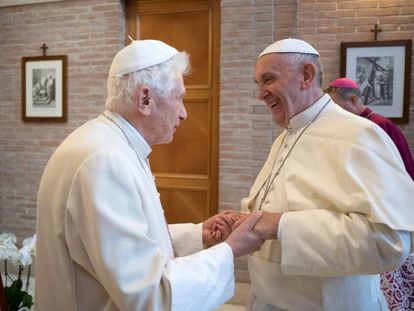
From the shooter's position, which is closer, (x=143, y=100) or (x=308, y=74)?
(x=143, y=100)

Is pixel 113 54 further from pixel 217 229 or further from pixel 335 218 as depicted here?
pixel 335 218

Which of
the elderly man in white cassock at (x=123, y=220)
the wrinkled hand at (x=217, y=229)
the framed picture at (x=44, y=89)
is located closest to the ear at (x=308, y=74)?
the elderly man in white cassock at (x=123, y=220)

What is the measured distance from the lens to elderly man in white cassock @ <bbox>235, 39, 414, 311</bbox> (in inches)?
56.3

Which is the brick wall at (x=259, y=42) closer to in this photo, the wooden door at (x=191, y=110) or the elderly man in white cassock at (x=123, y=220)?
the wooden door at (x=191, y=110)

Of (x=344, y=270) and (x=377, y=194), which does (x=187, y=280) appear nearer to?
(x=344, y=270)

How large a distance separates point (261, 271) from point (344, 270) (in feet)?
1.25

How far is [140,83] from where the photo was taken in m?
1.37

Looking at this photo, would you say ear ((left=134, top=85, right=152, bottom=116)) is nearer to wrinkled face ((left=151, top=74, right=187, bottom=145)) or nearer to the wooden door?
wrinkled face ((left=151, top=74, right=187, bottom=145))

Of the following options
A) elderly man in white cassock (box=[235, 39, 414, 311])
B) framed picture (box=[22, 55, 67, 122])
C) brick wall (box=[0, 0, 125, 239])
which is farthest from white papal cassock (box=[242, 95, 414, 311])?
framed picture (box=[22, 55, 67, 122])

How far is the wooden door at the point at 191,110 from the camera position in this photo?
Answer: 478 centimetres

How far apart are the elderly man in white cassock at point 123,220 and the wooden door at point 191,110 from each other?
3.34 m

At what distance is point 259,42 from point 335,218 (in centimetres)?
328

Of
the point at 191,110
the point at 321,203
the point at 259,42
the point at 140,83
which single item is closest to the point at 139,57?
the point at 140,83

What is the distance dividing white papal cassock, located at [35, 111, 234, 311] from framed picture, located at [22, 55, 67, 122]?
4332 mm
